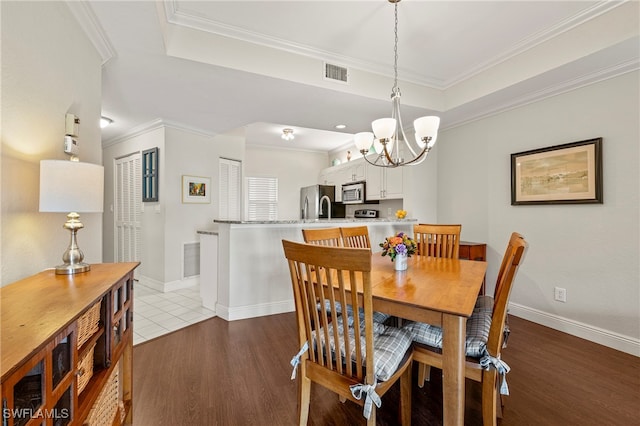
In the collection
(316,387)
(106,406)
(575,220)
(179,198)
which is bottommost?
(316,387)

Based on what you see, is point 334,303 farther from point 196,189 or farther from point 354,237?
point 196,189

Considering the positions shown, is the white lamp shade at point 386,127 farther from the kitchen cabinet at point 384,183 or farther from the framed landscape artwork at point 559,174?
the kitchen cabinet at point 384,183

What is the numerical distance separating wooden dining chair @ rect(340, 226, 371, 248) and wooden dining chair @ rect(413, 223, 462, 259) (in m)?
0.58

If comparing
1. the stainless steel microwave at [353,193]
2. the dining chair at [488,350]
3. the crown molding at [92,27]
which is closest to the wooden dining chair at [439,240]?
the dining chair at [488,350]

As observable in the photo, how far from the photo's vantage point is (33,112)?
1.37 m

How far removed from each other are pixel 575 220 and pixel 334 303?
2.78 meters

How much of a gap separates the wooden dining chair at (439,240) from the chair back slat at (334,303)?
4.82ft

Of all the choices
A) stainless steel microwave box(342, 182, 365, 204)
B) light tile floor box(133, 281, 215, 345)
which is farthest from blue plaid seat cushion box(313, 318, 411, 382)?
stainless steel microwave box(342, 182, 365, 204)

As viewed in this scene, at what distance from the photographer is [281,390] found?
1852 millimetres

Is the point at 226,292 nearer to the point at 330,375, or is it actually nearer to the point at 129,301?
the point at 129,301

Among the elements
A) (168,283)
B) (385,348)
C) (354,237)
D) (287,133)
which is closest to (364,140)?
(354,237)

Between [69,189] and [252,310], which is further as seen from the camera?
[252,310]

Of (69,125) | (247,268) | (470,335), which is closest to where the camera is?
(470,335)

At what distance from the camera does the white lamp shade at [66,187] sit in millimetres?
1208
